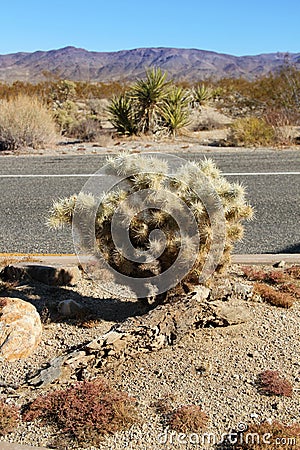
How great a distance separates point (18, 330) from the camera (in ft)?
11.6

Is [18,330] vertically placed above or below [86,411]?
above

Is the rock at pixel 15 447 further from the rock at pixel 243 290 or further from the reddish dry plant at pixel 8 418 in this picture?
the rock at pixel 243 290

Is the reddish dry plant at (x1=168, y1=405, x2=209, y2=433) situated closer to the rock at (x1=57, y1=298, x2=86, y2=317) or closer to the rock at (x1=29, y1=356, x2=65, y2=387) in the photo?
the rock at (x1=29, y1=356, x2=65, y2=387)

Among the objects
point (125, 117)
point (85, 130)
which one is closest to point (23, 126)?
point (85, 130)

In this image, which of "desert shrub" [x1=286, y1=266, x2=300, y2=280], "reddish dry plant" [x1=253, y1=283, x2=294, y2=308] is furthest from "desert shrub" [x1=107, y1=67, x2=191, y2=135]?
"reddish dry plant" [x1=253, y1=283, x2=294, y2=308]

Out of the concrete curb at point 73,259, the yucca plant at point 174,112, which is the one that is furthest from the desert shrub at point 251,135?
the concrete curb at point 73,259

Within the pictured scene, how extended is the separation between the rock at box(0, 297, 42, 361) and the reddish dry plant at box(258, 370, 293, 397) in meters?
1.48

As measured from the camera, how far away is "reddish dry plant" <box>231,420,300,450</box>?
2535mm

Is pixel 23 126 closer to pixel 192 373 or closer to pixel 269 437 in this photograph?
pixel 192 373

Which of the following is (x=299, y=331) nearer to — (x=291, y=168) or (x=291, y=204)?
(x=291, y=204)

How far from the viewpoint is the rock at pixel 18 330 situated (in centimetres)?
348

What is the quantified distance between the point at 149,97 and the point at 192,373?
39.7 feet

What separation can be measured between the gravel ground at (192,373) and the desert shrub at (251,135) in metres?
9.08

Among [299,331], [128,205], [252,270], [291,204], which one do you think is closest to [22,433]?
[128,205]
